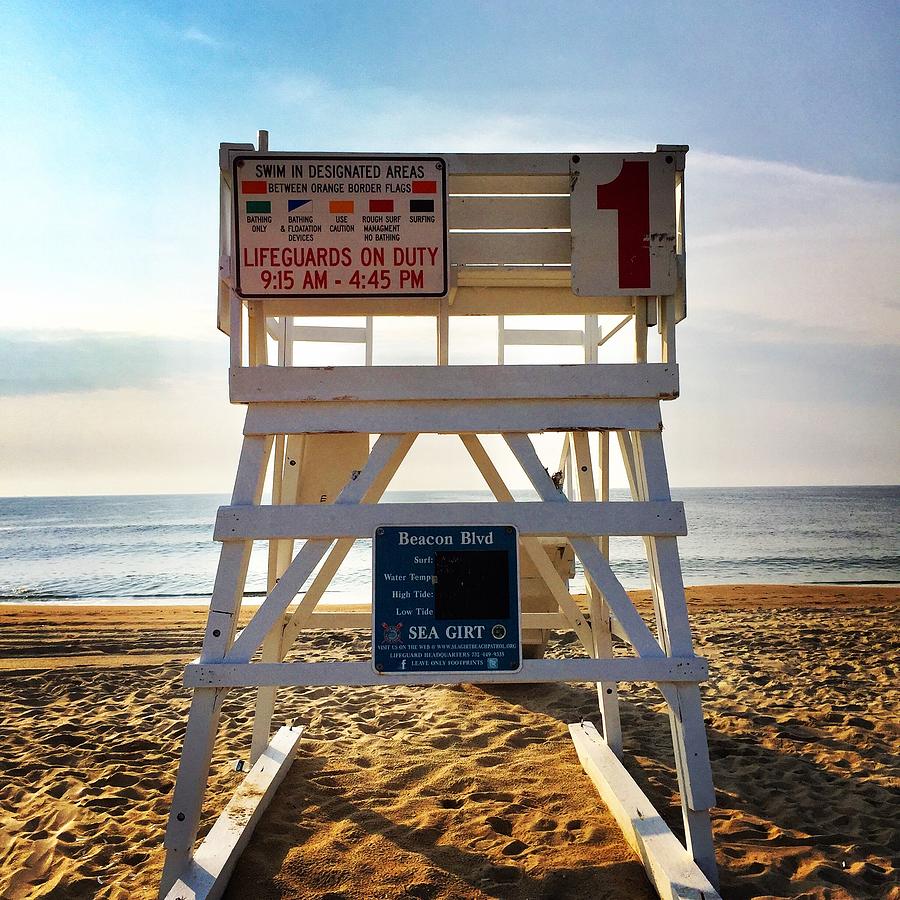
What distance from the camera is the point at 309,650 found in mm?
9922

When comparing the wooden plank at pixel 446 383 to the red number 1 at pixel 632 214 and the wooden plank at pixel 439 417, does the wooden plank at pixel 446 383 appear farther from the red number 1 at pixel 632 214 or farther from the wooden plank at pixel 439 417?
the red number 1 at pixel 632 214

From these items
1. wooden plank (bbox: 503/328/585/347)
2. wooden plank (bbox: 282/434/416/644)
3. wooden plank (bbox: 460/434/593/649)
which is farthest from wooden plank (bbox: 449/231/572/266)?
wooden plank (bbox: 503/328/585/347)

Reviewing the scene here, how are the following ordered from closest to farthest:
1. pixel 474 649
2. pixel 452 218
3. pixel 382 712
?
pixel 474 649 → pixel 452 218 → pixel 382 712

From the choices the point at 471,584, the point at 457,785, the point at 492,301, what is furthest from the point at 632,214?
the point at 457,785

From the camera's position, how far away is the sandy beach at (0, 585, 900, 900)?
3.94 meters

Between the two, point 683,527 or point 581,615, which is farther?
point 581,615

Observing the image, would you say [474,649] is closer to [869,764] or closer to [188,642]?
[869,764]

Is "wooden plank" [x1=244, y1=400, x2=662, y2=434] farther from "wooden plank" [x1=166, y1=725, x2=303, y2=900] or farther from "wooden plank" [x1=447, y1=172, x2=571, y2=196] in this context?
"wooden plank" [x1=166, y1=725, x2=303, y2=900]

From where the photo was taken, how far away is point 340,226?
3.78 m

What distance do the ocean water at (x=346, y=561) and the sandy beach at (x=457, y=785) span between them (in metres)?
12.3

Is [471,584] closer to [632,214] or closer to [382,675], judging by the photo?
[382,675]

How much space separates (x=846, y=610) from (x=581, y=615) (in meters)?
10.7

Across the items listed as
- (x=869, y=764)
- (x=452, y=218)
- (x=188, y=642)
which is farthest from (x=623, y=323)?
(x=188, y=642)

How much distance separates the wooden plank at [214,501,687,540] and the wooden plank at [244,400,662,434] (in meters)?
0.37
